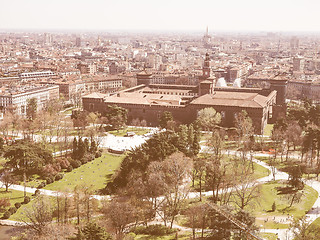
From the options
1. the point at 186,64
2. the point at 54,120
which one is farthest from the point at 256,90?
the point at 186,64

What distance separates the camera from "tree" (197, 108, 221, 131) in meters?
67.4

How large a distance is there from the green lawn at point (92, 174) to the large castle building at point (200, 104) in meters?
21.1

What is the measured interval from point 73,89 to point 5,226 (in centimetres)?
6948

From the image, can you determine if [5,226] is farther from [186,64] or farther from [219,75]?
[186,64]

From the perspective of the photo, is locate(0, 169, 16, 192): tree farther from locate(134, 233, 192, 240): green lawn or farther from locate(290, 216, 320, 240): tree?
locate(290, 216, 320, 240): tree

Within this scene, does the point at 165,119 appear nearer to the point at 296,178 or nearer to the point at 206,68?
the point at 206,68

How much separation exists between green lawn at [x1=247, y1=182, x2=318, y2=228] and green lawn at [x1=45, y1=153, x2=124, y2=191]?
17090mm

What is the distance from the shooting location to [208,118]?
67812mm

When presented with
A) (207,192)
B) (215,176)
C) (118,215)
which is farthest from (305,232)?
(207,192)

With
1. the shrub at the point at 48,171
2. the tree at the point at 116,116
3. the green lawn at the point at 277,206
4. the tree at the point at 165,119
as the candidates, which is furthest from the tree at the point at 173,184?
the tree at the point at 116,116

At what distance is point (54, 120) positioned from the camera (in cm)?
6931

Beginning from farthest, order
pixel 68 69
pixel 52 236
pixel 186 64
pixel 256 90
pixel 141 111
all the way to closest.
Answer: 1. pixel 186 64
2. pixel 68 69
3. pixel 256 90
4. pixel 141 111
5. pixel 52 236

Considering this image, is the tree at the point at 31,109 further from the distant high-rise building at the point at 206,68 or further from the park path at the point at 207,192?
the distant high-rise building at the point at 206,68

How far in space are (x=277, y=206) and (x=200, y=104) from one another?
34.2 meters
